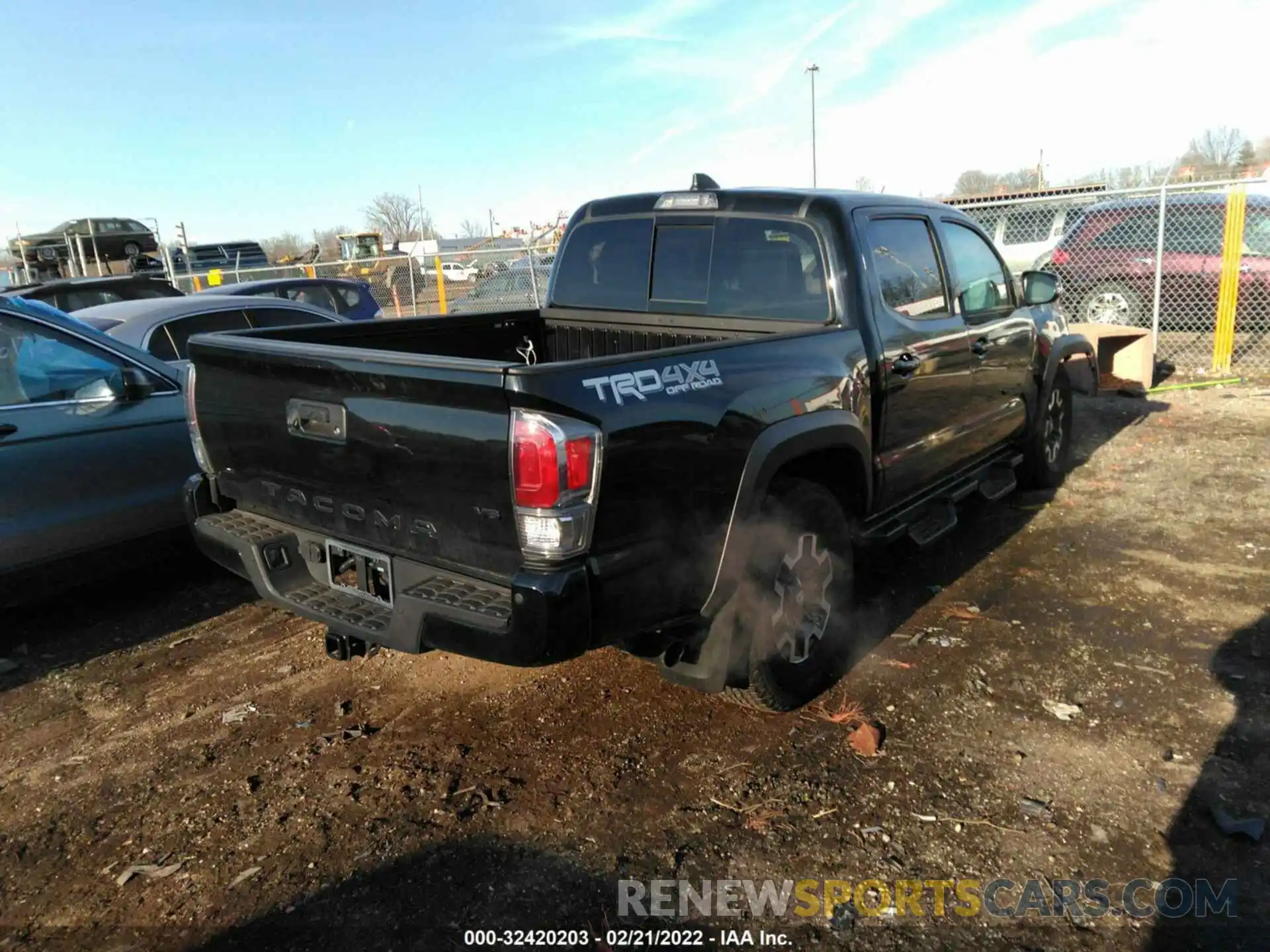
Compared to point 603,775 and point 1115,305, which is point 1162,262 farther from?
point 603,775

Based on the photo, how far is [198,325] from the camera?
680 cm

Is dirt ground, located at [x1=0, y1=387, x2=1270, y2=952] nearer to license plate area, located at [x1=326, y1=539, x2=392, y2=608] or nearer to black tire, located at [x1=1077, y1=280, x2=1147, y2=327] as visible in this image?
license plate area, located at [x1=326, y1=539, x2=392, y2=608]

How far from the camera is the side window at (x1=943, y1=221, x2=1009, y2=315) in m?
4.68

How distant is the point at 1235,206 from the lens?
929cm

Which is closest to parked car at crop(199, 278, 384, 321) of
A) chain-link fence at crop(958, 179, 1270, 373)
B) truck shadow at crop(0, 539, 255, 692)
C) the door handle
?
truck shadow at crop(0, 539, 255, 692)

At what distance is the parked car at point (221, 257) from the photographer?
89.9ft

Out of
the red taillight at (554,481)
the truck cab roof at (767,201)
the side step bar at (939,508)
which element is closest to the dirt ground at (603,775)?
the side step bar at (939,508)

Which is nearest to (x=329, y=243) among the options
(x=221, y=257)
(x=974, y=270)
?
(x=221, y=257)

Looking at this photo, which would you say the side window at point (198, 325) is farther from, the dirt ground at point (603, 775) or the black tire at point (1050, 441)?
the black tire at point (1050, 441)

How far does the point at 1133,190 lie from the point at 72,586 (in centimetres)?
1034

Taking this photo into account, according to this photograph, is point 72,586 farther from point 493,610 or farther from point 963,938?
point 963,938

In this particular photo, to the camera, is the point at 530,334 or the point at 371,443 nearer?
the point at 371,443

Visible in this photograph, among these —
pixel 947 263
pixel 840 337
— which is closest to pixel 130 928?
pixel 840 337

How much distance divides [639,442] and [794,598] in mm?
1133
